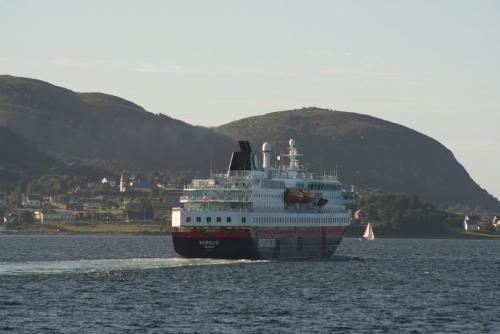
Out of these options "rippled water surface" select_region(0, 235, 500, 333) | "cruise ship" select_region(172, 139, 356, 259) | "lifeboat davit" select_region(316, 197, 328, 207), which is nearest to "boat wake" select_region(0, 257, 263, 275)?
"rippled water surface" select_region(0, 235, 500, 333)

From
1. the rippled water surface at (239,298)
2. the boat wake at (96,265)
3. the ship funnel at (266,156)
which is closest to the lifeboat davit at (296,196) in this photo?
the ship funnel at (266,156)

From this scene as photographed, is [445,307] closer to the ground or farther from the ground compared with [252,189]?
closer to the ground

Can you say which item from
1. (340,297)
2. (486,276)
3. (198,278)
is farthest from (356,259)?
(340,297)

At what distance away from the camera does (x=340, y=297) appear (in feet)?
358

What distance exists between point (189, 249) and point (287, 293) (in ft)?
107

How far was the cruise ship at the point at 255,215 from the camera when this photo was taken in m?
140

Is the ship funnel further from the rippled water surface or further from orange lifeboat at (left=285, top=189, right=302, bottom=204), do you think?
the rippled water surface

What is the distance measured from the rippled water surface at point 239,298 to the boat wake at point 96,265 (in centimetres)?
11

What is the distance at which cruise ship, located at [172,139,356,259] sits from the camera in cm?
14050

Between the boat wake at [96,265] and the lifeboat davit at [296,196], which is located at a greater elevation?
the lifeboat davit at [296,196]

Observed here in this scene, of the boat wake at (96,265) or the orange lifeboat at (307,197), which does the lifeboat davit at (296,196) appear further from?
the boat wake at (96,265)

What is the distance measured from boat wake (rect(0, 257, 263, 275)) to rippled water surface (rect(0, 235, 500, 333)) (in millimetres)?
112

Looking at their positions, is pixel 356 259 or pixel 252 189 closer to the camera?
pixel 252 189

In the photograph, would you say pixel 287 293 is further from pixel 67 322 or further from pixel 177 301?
pixel 67 322
